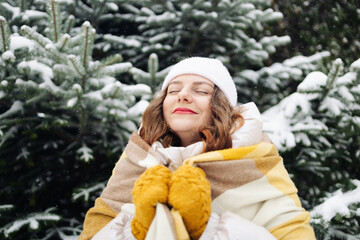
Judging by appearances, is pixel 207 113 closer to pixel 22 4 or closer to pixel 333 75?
pixel 333 75

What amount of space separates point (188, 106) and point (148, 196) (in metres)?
0.60

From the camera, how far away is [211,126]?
1.48m

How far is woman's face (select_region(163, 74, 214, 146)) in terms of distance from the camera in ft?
4.82

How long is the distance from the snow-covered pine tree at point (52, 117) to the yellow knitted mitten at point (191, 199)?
1003 mm

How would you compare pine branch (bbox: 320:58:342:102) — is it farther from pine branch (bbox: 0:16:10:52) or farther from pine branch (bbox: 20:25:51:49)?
pine branch (bbox: 0:16:10:52)

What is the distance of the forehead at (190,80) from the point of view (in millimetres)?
1584

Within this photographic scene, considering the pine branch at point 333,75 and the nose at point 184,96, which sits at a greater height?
the nose at point 184,96

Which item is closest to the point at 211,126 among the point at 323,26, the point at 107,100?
the point at 107,100

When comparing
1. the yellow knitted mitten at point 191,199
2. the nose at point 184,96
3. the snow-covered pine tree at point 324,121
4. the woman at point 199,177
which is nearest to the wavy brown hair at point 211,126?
the woman at point 199,177

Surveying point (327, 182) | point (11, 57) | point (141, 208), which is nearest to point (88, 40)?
point (11, 57)

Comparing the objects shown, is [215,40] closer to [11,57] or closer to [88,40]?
Result: [88,40]

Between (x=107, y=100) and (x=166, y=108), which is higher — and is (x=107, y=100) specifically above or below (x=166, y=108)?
below

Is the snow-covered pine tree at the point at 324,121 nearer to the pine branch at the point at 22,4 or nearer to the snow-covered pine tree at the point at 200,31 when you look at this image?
the snow-covered pine tree at the point at 200,31

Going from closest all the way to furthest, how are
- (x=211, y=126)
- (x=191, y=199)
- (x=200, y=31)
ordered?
(x=191, y=199), (x=211, y=126), (x=200, y=31)
